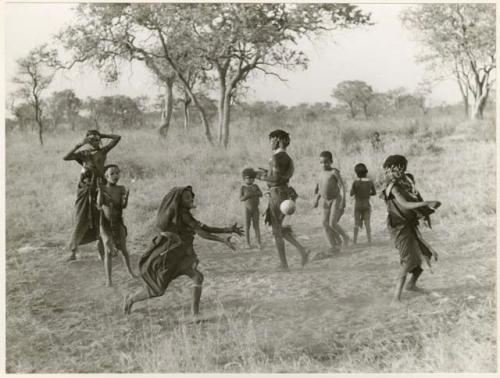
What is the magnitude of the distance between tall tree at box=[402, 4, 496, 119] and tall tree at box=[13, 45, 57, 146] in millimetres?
5749

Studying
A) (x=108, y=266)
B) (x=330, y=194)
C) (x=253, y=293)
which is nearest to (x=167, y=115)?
(x=330, y=194)

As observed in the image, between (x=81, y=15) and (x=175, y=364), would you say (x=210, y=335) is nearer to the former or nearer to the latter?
(x=175, y=364)

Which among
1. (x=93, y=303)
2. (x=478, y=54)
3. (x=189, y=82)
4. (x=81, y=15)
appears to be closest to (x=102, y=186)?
(x=93, y=303)

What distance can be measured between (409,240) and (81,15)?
23.0 feet

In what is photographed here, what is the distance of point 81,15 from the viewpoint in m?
9.33

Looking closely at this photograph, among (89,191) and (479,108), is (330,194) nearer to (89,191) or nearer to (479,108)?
(89,191)

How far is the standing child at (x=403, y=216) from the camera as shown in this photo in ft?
16.0

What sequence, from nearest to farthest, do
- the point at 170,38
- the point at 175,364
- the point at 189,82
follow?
the point at 175,364 → the point at 170,38 → the point at 189,82

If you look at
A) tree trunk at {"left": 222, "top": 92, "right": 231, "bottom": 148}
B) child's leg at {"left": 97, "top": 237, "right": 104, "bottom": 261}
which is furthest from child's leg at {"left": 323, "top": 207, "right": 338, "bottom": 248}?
tree trunk at {"left": 222, "top": 92, "right": 231, "bottom": 148}

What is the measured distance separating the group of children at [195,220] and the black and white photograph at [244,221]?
0.06 ft

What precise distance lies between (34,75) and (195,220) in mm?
4911

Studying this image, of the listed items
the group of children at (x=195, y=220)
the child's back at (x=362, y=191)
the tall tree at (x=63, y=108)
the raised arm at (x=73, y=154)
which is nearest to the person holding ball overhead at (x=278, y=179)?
the group of children at (x=195, y=220)

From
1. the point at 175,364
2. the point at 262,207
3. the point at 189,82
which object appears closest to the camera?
the point at 175,364

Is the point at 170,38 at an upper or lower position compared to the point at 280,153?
upper
